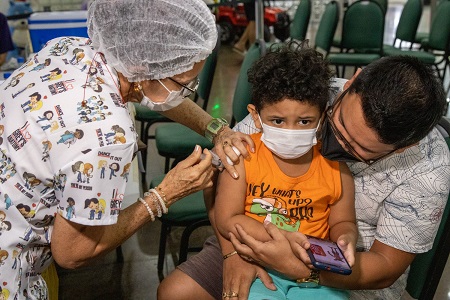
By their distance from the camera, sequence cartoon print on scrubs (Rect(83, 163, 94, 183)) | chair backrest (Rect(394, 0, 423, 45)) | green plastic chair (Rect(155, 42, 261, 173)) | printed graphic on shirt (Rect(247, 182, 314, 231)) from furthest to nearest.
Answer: chair backrest (Rect(394, 0, 423, 45)) → green plastic chair (Rect(155, 42, 261, 173)) → printed graphic on shirt (Rect(247, 182, 314, 231)) → cartoon print on scrubs (Rect(83, 163, 94, 183))

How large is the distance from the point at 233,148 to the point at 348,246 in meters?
0.46

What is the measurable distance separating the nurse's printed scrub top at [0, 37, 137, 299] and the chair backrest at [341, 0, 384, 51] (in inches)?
163

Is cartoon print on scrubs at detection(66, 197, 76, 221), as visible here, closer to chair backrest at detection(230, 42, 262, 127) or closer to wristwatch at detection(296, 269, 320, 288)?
wristwatch at detection(296, 269, 320, 288)

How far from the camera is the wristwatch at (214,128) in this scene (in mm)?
1707

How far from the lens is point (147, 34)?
1.25m

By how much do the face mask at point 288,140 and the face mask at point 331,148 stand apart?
0.04m

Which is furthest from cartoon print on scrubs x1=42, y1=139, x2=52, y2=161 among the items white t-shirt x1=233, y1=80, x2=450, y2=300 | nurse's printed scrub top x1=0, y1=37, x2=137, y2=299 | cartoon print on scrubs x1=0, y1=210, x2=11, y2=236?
white t-shirt x1=233, y1=80, x2=450, y2=300

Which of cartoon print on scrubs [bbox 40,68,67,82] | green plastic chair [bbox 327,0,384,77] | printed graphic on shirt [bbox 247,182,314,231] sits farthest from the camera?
green plastic chair [bbox 327,0,384,77]

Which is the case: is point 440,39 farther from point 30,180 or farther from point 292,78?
point 30,180

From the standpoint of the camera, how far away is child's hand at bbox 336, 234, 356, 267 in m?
1.25

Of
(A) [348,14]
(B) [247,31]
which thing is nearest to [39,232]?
(A) [348,14]

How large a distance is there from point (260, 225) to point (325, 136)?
330 mm

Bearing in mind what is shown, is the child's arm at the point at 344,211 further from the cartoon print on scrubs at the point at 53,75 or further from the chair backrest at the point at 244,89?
the chair backrest at the point at 244,89

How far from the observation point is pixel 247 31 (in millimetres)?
7680
